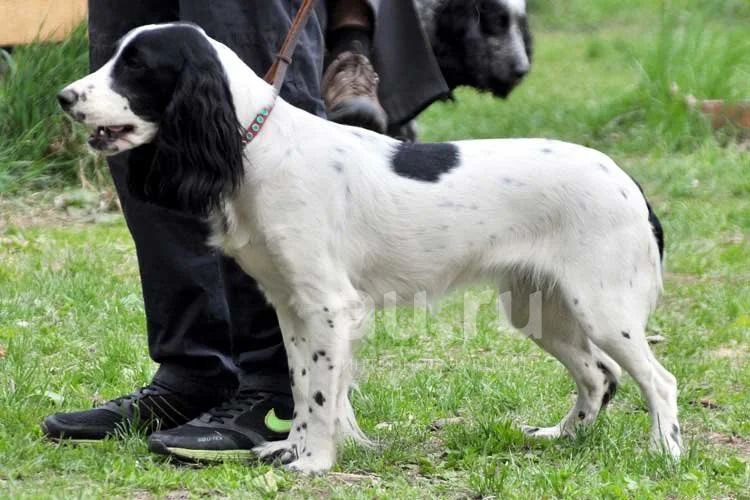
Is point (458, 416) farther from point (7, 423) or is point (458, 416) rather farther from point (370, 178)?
point (7, 423)

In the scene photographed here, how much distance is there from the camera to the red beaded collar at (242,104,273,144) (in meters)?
3.44

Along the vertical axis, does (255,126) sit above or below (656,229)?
above

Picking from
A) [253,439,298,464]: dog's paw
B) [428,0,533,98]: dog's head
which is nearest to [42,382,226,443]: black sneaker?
[253,439,298,464]: dog's paw

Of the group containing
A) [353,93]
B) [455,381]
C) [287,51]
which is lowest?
[455,381]

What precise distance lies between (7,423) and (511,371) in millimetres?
1787

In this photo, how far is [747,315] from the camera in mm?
5430

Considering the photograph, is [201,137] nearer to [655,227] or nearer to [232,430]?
[232,430]

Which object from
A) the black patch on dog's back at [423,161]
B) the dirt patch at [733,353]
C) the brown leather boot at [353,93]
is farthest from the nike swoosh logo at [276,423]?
the dirt patch at [733,353]

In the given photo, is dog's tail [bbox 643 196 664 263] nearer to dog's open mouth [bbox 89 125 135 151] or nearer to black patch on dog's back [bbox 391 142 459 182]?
black patch on dog's back [bbox 391 142 459 182]

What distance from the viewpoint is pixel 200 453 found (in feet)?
11.9

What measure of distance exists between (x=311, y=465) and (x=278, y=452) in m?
0.18

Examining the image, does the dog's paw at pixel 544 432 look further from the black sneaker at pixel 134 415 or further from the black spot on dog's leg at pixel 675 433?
the black sneaker at pixel 134 415

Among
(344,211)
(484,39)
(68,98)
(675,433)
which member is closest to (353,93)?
(344,211)

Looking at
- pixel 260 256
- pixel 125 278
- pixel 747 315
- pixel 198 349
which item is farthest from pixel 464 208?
pixel 125 278
